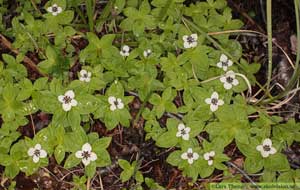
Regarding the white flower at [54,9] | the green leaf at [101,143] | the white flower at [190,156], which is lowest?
the white flower at [190,156]

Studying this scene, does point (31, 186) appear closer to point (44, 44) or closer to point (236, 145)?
point (44, 44)

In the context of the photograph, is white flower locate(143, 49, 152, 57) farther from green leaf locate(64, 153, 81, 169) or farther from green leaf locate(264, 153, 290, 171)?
green leaf locate(264, 153, 290, 171)

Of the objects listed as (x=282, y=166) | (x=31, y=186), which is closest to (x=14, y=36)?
(x=31, y=186)

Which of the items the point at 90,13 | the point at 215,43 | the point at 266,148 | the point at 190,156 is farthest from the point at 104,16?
the point at 266,148

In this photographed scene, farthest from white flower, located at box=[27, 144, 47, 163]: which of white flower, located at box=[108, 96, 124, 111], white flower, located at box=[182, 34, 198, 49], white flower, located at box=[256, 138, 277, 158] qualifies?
white flower, located at box=[256, 138, 277, 158]

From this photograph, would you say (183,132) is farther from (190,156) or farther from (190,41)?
(190,41)

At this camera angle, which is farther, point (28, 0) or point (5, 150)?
point (28, 0)

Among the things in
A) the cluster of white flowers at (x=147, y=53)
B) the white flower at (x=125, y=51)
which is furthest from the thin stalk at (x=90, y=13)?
the cluster of white flowers at (x=147, y=53)

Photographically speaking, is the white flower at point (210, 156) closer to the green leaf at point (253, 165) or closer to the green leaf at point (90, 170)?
the green leaf at point (253, 165)
